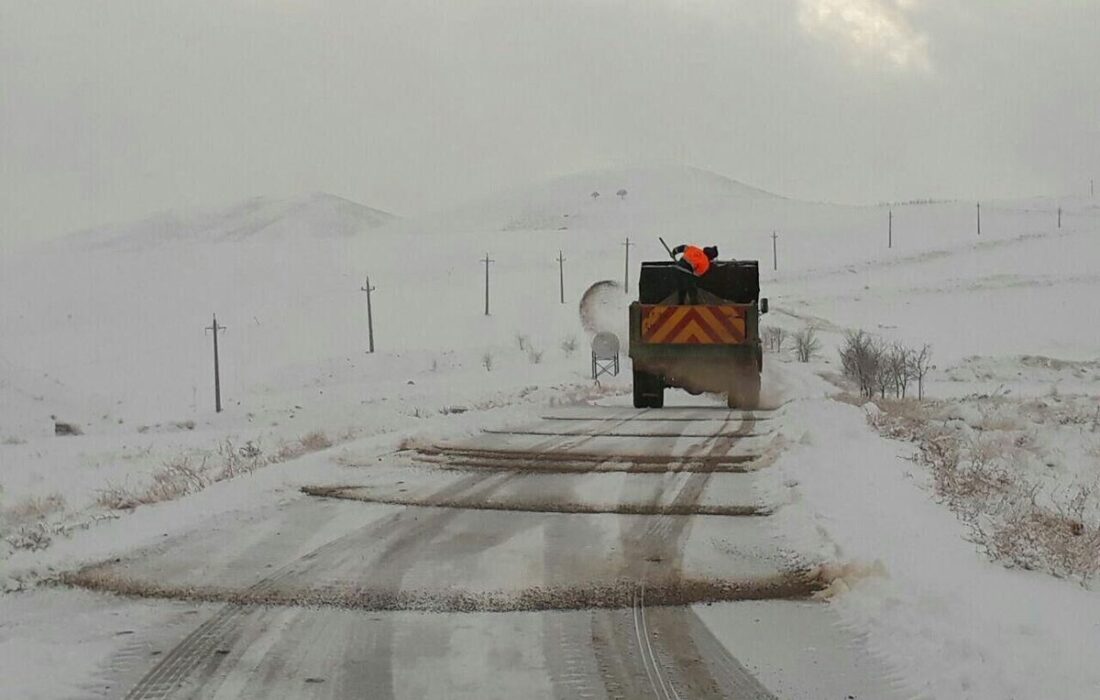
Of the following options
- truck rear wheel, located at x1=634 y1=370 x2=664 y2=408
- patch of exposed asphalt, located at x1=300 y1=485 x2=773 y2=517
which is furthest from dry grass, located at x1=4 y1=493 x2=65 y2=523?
truck rear wheel, located at x1=634 y1=370 x2=664 y2=408

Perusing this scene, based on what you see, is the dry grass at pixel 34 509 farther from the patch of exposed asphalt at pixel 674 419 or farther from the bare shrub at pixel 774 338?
the bare shrub at pixel 774 338

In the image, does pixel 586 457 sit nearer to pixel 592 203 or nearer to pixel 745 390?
pixel 745 390

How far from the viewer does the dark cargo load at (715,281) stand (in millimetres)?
20453

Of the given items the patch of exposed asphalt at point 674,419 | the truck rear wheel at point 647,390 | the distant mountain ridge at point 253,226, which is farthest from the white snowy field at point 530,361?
the distant mountain ridge at point 253,226

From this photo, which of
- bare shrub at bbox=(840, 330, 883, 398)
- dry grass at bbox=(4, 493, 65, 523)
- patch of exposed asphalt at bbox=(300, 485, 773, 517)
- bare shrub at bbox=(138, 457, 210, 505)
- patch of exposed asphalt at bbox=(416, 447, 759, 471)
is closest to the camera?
patch of exposed asphalt at bbox=(300, 485, 773, 517)

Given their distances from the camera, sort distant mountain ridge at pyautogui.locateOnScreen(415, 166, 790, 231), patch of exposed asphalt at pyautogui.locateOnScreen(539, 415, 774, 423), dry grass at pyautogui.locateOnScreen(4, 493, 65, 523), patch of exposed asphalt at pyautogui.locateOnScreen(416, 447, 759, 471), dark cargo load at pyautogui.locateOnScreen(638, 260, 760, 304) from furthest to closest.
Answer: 1. distant mountain ridge at pyautogui.locateOnScreen(415, 166, 790, 231)
2. dark cargo load at pyautogui.locateOnScreen(638, 260, 760, 304)
3. patch of exposed asphalt at pyautogui.locateOnScreen(539, 415, 774, 423)
4. dry grass at pyautogui.locateOnScreen(4, 493, 65, 523)
5. patch of exposed asphalt at pyautogui.locateOnScreen(416, 447, 759, 471)

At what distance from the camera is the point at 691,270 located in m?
19.7

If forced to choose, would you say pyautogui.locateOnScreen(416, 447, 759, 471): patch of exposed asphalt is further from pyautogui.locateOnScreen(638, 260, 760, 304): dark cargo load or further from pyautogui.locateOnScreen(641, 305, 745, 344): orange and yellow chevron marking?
pyautogui.locateOnScreen(638, 260, 760, 304): dark cargo load

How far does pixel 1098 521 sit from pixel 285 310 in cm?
7336

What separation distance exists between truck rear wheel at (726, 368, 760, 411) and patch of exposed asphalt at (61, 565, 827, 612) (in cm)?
1304

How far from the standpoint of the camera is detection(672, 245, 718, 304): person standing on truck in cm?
1958

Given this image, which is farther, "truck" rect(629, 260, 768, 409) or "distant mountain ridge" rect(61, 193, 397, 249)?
"distant mountain ridge" rect(61, 193, 397, 249)

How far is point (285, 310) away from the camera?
80188 millimetres

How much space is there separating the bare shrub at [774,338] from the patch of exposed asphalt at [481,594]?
4231cm
